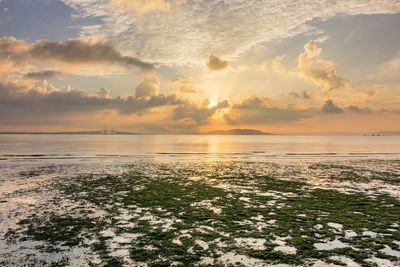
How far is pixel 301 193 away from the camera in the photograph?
118 feet

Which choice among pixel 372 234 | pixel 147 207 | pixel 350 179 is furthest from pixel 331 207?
pixel 350 179

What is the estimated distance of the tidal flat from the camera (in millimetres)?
17375

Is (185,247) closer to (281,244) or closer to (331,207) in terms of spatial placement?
(281,244)

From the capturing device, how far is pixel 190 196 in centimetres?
3375

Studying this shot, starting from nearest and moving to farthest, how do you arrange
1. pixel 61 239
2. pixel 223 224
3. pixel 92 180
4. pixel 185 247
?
pixel 185 247, pixel 61 239, pixel 223 224, pixel 92 180

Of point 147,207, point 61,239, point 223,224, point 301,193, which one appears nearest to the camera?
point 61,239

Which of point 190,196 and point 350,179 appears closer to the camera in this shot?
point 190,196

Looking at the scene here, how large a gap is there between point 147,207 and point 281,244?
13428mm

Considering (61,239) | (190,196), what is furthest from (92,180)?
(61,239)

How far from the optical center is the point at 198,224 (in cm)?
2358

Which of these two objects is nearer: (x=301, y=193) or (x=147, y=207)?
(x=147, y=207)

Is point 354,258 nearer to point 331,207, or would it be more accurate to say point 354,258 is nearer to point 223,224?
point 223,224

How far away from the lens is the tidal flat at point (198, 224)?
17375 mm

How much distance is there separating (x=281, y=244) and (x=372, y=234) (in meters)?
6.55
